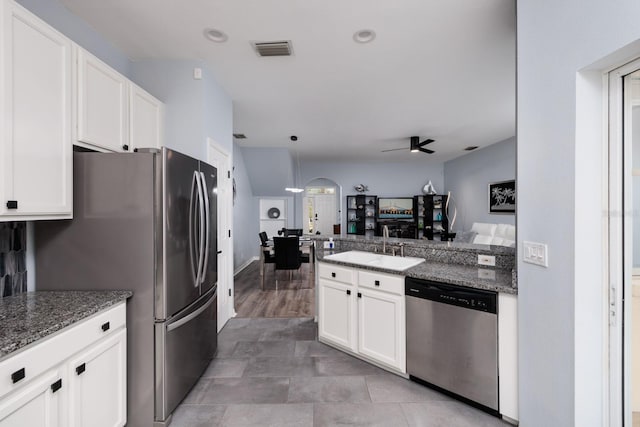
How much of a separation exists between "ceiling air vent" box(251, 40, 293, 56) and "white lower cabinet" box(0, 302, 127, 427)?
7.38ft

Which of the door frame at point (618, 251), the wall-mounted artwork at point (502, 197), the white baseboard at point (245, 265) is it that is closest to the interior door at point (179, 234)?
the door frame at point (618, 251)

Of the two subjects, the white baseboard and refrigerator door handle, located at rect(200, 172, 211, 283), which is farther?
the white baseboard

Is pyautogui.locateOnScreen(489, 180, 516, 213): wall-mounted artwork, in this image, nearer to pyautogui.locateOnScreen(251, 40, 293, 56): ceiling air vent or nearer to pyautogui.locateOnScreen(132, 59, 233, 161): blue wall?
pyautogui.locateOnScreen(251, 40, 293, 56): ceiling air vent

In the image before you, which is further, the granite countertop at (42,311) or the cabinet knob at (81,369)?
the cabinet knob at (81,369)

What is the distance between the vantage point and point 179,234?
74.5 inches

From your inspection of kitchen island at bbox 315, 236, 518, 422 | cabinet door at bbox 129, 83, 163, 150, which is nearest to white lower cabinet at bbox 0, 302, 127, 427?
cabinet door at bbox 129, 83, 163, 150

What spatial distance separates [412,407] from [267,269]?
4.87m

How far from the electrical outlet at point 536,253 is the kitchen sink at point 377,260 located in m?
0.84

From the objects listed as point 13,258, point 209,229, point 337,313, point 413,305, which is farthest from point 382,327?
point 13,258

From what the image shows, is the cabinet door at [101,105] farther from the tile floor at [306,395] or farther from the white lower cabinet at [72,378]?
the tile floor at [306,395]

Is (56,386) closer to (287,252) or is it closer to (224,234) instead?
(224,234)

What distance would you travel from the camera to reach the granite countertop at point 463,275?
184 centimetres

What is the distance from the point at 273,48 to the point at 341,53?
2.02ft

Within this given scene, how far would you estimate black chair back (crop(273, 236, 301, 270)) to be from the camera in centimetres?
493
